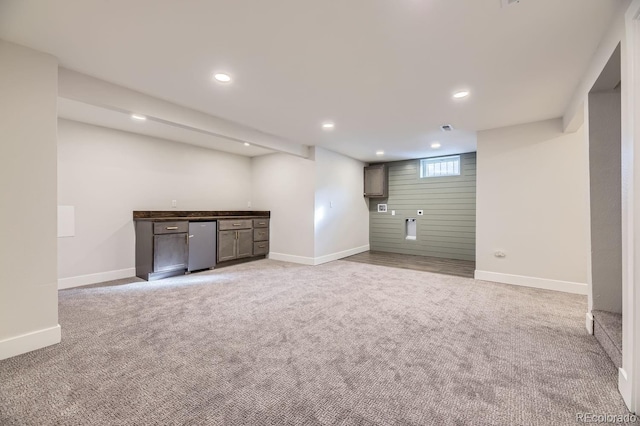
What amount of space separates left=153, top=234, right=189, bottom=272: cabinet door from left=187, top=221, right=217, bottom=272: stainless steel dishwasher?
0.12 metres

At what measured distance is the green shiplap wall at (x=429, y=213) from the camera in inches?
231

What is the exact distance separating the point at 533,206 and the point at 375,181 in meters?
3.62

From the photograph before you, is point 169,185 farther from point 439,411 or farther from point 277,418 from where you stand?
point 439,411

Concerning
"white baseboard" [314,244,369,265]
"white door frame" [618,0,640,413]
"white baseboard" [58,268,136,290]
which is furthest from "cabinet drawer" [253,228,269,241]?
"white door frame" [618,0,640,413]

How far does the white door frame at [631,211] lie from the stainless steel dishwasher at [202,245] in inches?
200

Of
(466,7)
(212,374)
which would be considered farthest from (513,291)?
(212,374)

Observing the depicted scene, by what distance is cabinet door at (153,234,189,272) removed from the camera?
416 centimetres

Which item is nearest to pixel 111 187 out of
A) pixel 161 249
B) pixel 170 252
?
pixel 161 249

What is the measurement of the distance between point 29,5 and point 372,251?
22.3ft

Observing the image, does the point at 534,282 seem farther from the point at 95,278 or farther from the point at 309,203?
the point at 95,278

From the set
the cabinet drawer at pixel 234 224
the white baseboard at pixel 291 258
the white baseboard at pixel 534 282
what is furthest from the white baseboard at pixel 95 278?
the white baseboard at pixel 534 282

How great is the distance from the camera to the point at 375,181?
6961mm

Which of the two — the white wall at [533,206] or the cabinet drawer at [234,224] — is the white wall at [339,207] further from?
the white wall at [533,206]

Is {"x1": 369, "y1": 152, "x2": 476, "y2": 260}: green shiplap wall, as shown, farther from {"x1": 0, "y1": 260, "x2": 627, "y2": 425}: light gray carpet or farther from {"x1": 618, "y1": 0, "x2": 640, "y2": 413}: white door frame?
{"x1": 618, "y1": 0, "x2": 640, "y2": 413}: white door frame
